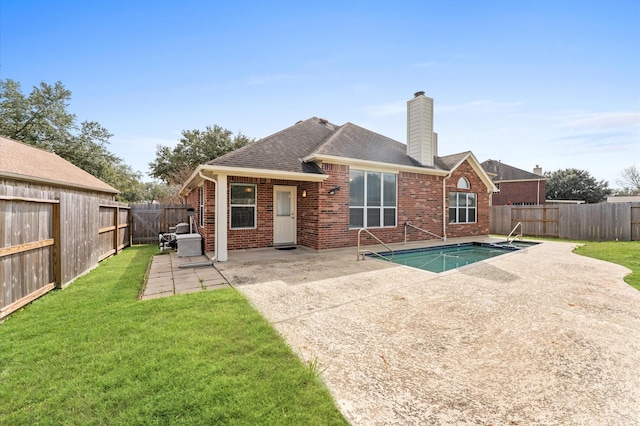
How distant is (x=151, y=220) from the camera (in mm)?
13414

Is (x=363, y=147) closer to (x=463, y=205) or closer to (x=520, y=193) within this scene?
(x=463, y=205)

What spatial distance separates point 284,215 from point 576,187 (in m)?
41.6

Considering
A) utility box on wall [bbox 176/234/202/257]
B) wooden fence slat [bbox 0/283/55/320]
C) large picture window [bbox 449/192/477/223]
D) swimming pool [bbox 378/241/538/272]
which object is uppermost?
large picture window [bbox 449/192/477/223]

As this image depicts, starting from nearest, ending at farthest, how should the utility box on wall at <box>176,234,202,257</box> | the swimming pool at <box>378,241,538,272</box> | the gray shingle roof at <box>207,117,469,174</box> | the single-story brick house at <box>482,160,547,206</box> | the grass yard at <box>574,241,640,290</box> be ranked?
the grass yard at <box>574,241,640,290</box> → the swimming pool at <box>378,241,538,272</box> → the utility box on wall at <box>176,234,202,257</box> → the gray shingle roof at <box>207,117,469,174</box> → the single-story brick house at <box>482,160,547,206</box>

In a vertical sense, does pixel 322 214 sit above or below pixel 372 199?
below

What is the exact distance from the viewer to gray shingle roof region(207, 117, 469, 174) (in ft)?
29.1

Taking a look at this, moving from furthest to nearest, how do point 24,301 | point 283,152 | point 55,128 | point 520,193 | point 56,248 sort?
point 520,193 → point 55,128 → point 283,152 → point 56,248 → point 24,301

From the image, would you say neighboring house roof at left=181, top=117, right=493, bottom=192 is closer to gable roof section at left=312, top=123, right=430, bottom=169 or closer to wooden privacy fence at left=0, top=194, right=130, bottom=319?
gable roof section at left=312, top=123, right=430, bottom=169

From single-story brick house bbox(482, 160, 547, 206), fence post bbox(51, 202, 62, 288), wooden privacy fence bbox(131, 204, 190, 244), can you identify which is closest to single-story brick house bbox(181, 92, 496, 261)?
wooden privacy fence bbox(131, 204, 190, 244)

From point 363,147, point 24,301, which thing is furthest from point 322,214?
point 24,301

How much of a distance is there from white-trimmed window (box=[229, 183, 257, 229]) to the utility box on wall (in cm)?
125

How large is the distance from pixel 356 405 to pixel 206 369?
1.44 meters

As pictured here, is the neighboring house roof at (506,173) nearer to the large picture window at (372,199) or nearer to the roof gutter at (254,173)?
the large picture window at (372,199)

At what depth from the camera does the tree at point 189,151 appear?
26.9m
